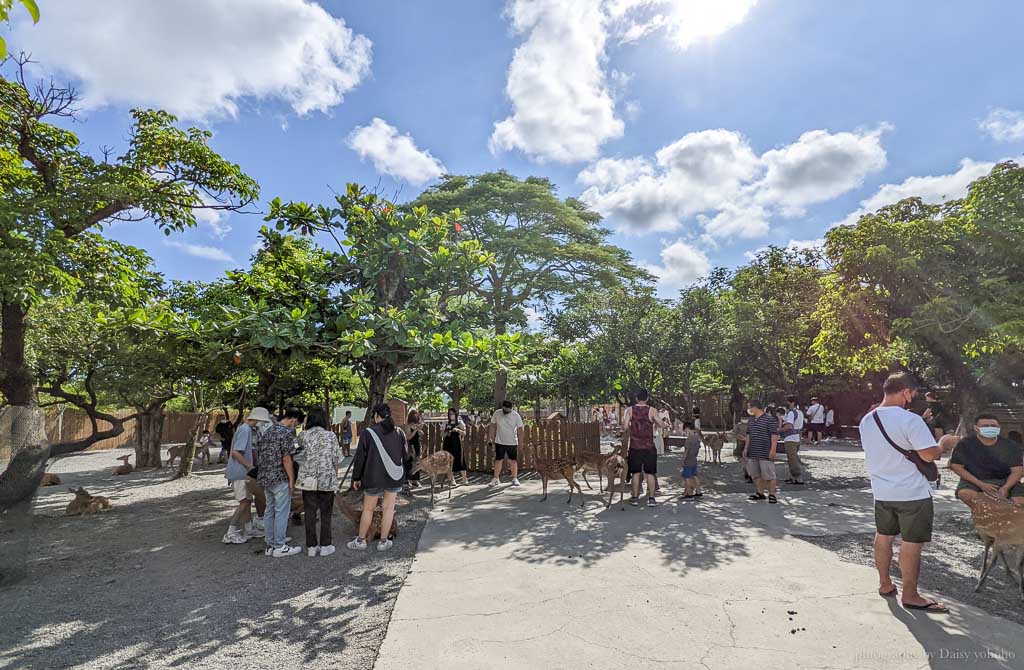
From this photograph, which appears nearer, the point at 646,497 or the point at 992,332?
the point at 992,332

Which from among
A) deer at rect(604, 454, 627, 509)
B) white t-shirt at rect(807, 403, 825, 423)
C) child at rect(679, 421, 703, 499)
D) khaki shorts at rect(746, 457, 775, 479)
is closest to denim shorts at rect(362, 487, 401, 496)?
deer at rect(604, 454, 627, 509)

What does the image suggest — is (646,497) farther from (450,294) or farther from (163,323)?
(163,323)

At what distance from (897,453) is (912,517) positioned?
48 cm

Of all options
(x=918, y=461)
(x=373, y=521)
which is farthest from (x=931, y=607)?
(x=373, y=521)

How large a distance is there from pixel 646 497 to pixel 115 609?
23.1 feet

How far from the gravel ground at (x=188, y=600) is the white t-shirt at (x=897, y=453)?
3.97 m

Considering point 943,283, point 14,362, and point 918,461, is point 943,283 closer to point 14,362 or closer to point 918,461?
point 918,461

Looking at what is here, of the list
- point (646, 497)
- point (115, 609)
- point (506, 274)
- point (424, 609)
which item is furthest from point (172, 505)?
point (506, 274)

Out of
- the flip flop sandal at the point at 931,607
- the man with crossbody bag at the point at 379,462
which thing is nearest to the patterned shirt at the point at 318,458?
the man with crossbody bag at the point at 379,462

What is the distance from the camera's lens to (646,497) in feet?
27.5

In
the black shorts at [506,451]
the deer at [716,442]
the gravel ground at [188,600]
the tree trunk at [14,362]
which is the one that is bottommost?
the gravel ground at [188,600]

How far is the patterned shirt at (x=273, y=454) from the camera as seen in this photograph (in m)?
5.57

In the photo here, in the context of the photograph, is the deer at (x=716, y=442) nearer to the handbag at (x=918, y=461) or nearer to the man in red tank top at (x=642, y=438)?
the man in red tank top at (x=642, y=438)

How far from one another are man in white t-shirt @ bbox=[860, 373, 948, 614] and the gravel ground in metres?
3.97
